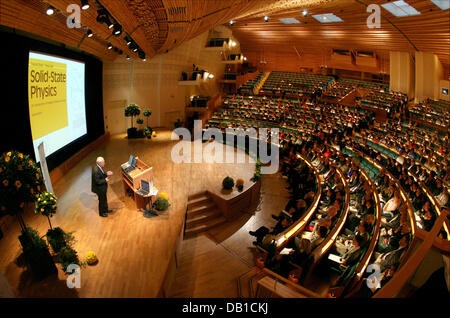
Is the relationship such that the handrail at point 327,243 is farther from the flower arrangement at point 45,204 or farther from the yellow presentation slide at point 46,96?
the yellow presentation slide at point 46,96

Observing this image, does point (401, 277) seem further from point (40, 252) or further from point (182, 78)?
point (182, 78)

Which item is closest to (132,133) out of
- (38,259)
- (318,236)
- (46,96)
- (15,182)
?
(46,96)

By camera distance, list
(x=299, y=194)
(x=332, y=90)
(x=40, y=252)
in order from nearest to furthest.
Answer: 1. (x=40, y=252)
2. (x=299, y=194)
3. (x=332, y=90)

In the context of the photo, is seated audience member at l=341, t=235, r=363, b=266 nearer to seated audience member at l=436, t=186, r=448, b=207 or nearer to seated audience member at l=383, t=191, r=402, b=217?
seated audience member at l=383, t=191, r=402, b=217

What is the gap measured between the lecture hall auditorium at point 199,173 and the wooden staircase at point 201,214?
5 cm

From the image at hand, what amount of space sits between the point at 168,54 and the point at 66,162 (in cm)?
943

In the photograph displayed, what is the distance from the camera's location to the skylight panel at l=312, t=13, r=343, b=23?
1330 centimetres

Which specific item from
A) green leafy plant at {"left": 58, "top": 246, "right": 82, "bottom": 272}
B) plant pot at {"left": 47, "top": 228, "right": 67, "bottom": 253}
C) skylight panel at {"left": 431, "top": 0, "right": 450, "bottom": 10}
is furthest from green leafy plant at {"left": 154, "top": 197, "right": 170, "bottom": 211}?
→ skylight panel at {"left": 431, "top": 0, "right": 450, "bottom": 10}

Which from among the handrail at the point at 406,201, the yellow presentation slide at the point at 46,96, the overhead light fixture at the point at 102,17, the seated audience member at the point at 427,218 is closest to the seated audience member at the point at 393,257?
the handrail at the point at 406,201

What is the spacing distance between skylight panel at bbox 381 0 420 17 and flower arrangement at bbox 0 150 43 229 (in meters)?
12.1

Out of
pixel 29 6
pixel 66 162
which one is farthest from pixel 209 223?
pixel 29 6

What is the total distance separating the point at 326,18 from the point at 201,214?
1294 centimetres

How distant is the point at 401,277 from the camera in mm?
2031

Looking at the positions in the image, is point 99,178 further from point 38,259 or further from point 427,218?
point 427,218
